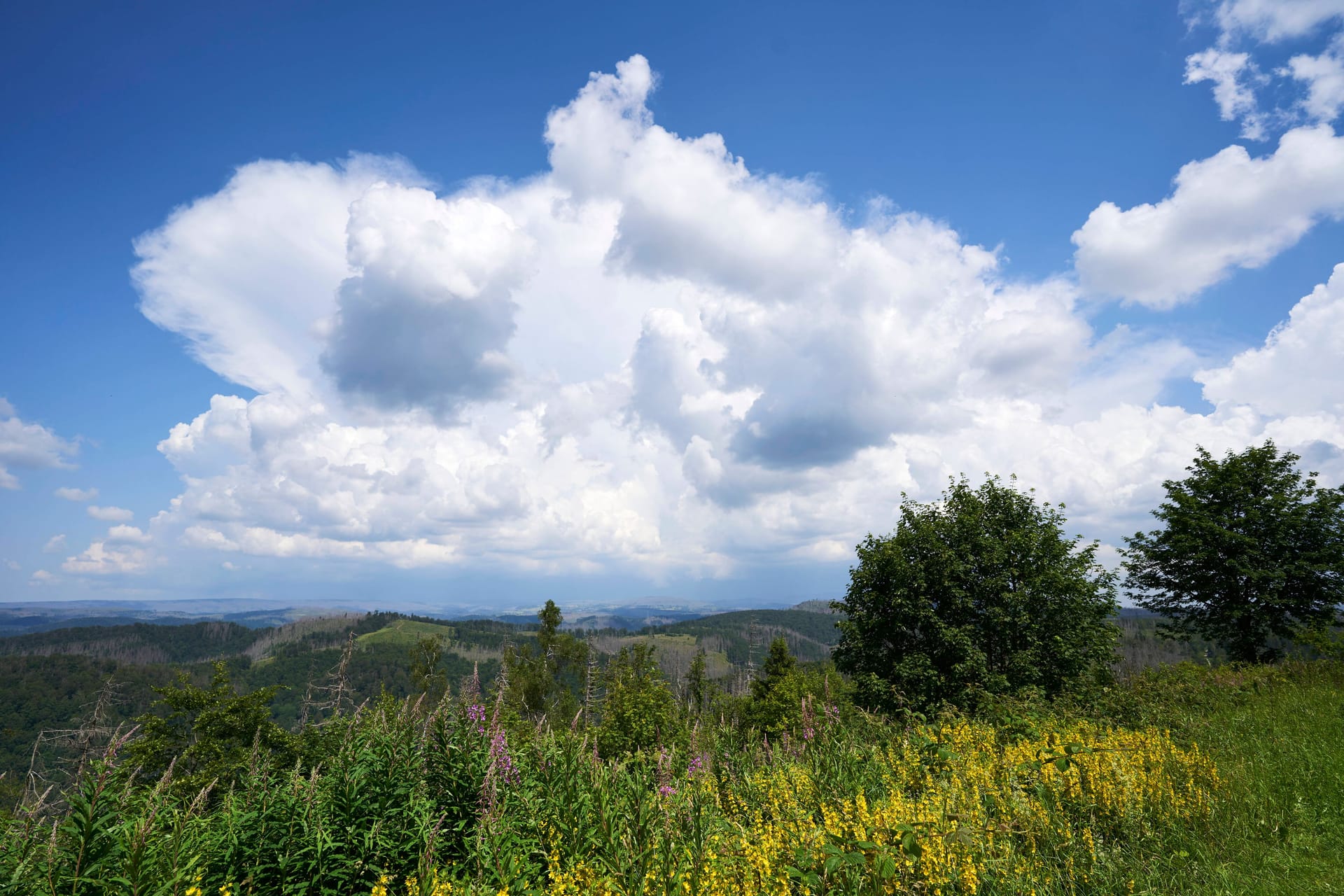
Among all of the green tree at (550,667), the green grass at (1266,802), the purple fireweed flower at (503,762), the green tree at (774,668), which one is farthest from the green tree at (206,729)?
the green grass at (1266,802)

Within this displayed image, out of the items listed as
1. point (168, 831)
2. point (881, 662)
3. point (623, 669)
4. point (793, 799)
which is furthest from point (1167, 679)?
point (623, 669)

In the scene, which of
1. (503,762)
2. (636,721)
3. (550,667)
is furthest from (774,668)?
(503,762)

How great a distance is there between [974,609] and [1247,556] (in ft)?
56.5

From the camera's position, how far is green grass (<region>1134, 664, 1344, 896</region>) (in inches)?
234

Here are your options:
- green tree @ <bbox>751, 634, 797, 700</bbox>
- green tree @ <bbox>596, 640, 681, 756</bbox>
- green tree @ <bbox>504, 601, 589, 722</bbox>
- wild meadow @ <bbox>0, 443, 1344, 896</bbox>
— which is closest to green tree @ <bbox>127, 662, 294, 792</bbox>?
green tree @ <bbox>504, 601, 589, 722</bbox>

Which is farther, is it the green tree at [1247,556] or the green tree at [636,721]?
the green tree at [1247,556]

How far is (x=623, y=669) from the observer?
60031mm

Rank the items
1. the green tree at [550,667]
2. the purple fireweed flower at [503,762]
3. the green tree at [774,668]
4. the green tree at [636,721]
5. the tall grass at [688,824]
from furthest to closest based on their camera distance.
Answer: the green tree at [550,667], the green tree at [774,668], the green tree at [636,721], the purple fireweed flower at [503,762], the tall grass at [688,824]

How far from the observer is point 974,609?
26281 mm

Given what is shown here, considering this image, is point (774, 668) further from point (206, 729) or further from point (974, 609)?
point (206, 729)

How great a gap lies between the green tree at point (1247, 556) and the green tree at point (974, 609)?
9.00 m

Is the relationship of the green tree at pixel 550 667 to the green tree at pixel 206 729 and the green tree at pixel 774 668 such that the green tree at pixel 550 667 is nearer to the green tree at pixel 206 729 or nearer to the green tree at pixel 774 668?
the green tree at pixel 774 668

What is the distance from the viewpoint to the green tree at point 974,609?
2502cm

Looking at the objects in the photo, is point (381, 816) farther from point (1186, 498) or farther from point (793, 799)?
point (1186, 498)
